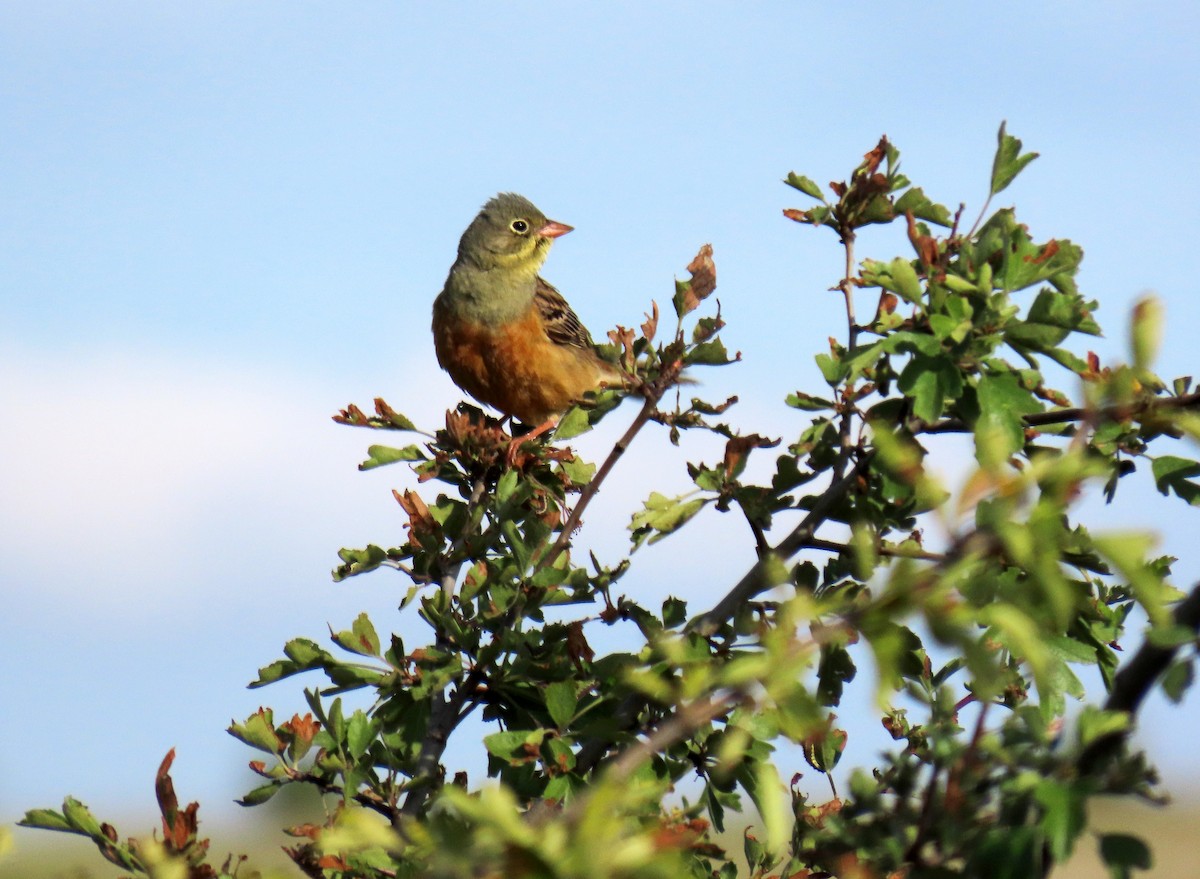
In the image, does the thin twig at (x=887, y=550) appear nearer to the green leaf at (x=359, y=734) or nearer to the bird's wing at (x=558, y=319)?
the green leaf at (x=359, y=734)

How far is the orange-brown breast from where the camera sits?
8.43 meters

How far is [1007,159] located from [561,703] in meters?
1.75

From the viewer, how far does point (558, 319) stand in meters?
9.17

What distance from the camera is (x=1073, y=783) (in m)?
1.87

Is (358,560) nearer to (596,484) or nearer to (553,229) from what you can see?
(596,484)

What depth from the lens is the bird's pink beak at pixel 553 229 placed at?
991 cm

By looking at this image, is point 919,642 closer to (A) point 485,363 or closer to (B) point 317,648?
(B) point 317,648

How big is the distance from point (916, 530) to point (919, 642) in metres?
0.30

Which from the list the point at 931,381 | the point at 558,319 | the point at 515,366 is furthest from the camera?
the point at 558,319

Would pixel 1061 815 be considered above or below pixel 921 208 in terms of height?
below

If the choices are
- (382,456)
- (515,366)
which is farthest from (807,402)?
(515,366)

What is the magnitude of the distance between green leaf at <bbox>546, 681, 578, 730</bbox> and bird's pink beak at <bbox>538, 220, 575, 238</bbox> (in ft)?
22.7

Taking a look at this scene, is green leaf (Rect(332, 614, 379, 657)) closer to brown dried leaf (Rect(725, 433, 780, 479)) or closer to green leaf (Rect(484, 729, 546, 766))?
green leaf (Rect(484, 729, 546, 766))

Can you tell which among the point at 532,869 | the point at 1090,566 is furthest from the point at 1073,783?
the point at 1090,566
